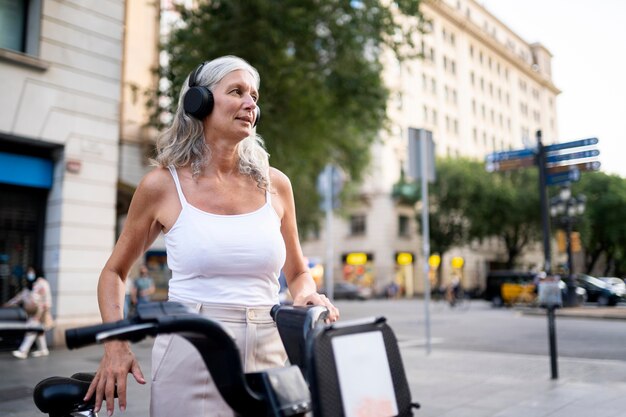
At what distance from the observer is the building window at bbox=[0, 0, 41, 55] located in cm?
1075

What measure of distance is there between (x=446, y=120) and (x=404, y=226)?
35.7 feet

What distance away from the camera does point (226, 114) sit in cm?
178

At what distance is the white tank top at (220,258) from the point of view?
5.49ft

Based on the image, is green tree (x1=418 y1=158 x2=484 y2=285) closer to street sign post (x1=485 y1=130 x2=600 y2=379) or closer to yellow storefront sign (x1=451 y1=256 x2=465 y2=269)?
yellow storefront sign (x1=451 y1=256 x2=465 y2=269)

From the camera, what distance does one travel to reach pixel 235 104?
178cm

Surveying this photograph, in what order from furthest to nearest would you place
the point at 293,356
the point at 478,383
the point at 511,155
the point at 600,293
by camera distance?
the point at 600,293, the point at 511,155, the point at 478,383, the point at 293,356

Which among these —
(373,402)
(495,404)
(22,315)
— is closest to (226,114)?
(373,402)

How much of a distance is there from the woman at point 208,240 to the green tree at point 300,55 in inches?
520

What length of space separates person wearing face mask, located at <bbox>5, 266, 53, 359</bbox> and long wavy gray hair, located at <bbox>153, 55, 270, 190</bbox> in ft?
28.1

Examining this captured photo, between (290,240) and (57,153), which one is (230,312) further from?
(57,153)

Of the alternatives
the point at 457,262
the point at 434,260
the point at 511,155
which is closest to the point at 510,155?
the point at 511,155

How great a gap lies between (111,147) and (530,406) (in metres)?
9.42

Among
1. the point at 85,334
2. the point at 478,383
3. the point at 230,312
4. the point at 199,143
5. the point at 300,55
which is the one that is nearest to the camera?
the point at 85,334

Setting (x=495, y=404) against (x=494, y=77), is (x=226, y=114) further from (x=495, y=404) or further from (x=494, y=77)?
(x=494, y=77)
